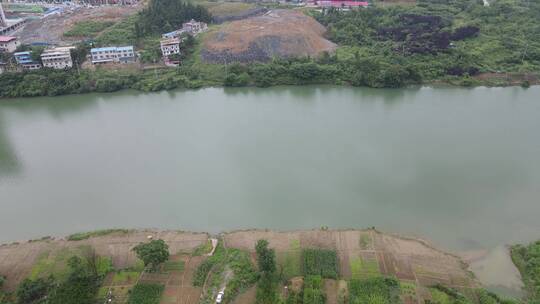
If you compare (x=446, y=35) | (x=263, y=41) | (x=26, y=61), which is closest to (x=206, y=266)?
(x=263, y=41)

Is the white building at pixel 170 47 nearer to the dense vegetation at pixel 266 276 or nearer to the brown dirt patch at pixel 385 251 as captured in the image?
the brown dirt patch at pixel 385 251

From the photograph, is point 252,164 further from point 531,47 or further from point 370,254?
point 531,47

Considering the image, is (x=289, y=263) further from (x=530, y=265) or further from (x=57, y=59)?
(x=57, y=59)

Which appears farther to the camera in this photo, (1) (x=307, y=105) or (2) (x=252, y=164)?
(1) (x=307, y=105)

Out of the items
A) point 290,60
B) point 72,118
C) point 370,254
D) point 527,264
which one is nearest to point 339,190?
point 370,254

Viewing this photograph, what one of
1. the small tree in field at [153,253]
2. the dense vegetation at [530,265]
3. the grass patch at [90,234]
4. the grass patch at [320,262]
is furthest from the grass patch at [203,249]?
the dense vegetation at [530,265]
